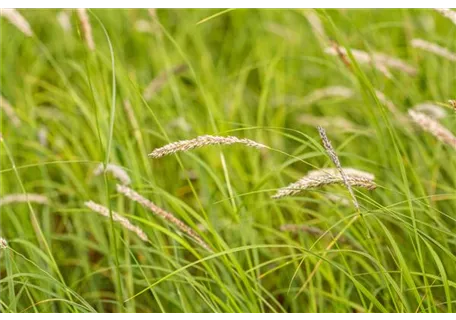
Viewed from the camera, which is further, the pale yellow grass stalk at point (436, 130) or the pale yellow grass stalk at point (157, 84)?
the pale yellow grass stalk at point (157, 84)

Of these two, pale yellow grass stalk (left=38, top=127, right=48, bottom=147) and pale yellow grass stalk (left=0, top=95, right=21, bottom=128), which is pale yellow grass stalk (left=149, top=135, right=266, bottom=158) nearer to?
pale yellow grass stalk (left=0, top=95, right=21, bottom=128)

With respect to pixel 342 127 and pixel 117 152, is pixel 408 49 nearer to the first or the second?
pixel 342 127

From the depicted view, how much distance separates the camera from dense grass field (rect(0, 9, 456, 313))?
1.70 meters

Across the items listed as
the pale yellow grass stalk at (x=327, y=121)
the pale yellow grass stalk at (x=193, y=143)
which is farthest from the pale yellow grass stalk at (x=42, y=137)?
the pale yellow grass stalk at (x=193, y=143)

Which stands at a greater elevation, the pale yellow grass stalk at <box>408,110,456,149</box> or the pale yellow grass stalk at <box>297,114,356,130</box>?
the pale yellow grass stalk at <box>297,114,356,130</box>

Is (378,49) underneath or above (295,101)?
above

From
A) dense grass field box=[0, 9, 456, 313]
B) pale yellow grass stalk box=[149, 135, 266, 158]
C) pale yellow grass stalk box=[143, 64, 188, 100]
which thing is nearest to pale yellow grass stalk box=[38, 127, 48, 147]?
dense grass field box=[0, 9, 456, 313]

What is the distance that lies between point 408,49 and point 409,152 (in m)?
0.66

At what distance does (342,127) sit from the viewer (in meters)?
2.54

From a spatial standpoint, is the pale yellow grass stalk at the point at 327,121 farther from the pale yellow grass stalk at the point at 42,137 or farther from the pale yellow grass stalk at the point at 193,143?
the pale yellow grass stalk at the point at 193,143

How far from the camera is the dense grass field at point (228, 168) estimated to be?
1.70 metres

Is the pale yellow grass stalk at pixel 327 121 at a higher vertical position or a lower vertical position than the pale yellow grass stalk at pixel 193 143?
higher

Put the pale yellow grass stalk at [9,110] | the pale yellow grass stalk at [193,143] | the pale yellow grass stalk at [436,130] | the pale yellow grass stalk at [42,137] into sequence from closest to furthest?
1. the pale yellow grass stalk at [193,143]
2. the pale yellow grass stalk at [436,130]
3. the pale yellow grass stalk at [9,110]
4. the pale yellow grass stalk at [42,137]
